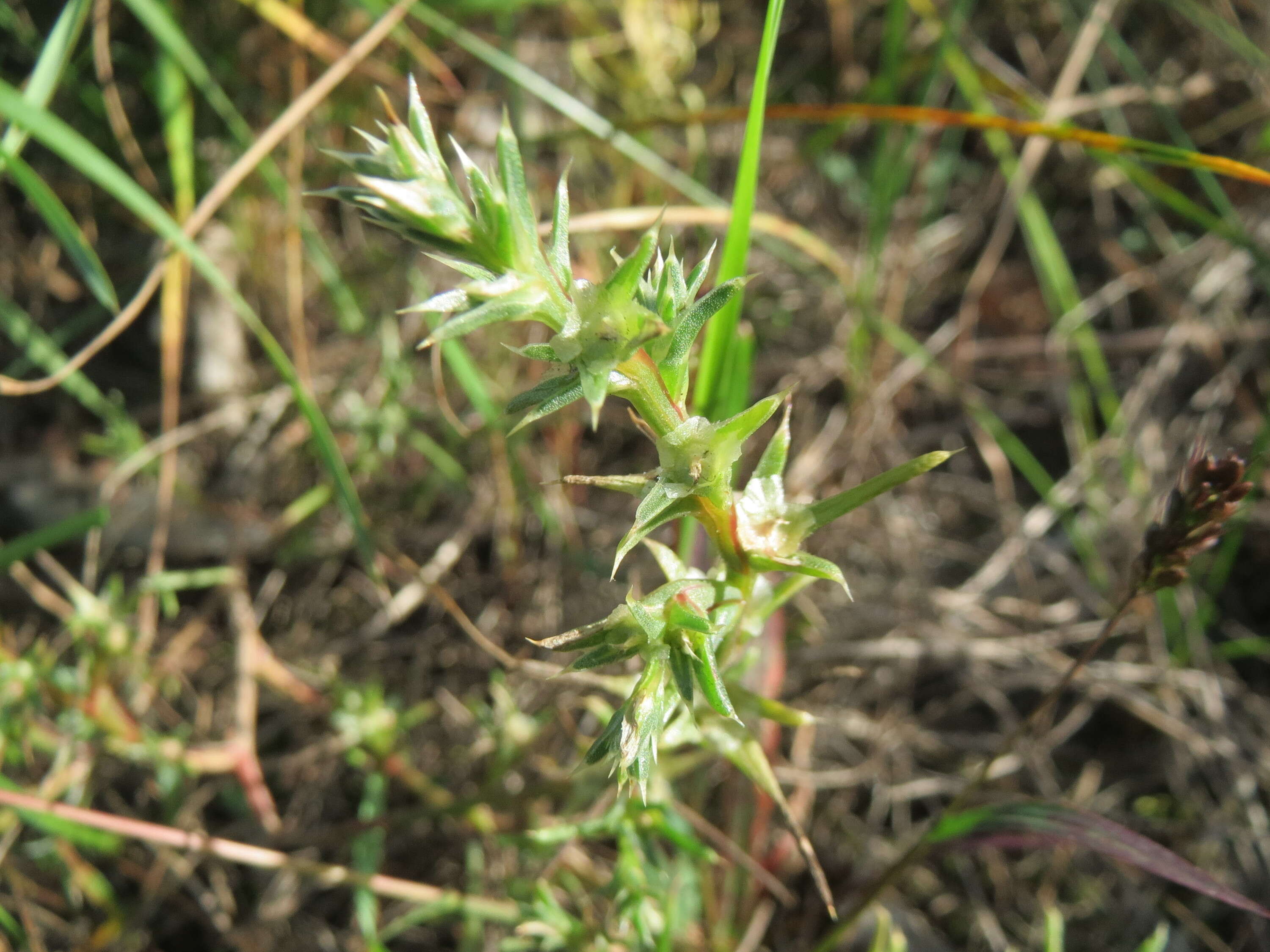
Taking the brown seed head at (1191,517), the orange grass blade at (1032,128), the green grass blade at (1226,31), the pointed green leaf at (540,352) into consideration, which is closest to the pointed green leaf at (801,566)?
the pointed green leaf at (540,352)

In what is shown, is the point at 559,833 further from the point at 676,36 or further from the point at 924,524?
the point at 676,36

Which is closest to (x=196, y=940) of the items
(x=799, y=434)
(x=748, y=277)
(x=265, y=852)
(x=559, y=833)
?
(x=265, y=852)

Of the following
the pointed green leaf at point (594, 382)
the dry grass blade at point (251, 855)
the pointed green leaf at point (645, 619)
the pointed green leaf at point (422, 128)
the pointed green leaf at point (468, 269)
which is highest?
the pointed green leaf at point (422, 128)

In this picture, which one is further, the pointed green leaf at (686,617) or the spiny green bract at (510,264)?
the pointed green leaf at (686,617)

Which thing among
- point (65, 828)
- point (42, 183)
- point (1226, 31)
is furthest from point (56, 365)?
point (1226, 31)

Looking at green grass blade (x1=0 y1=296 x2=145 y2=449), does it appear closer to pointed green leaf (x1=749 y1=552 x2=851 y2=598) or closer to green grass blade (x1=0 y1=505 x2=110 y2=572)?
green grass blade (x1=0 y1=505 x2=110 y2=572)

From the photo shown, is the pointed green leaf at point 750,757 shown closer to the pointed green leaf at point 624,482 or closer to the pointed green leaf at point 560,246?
the pointed green leaf at point 624,482

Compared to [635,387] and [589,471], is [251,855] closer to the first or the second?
[589,471]
